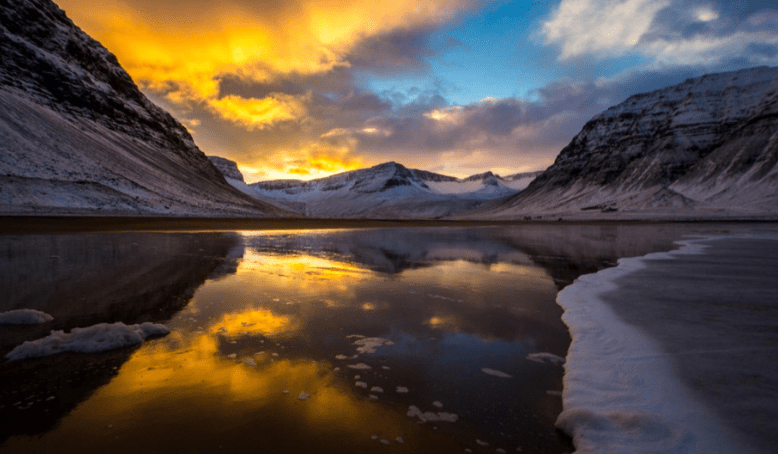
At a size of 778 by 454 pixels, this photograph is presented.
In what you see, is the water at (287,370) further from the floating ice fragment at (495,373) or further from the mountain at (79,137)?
the mountain at (79,137)

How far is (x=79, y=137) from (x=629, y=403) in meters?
93.8

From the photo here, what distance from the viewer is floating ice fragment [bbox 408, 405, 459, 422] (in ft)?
11.8

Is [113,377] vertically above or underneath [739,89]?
underneath

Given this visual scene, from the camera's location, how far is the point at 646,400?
3910 mm

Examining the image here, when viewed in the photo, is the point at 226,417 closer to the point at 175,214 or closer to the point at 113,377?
the point at 113,377

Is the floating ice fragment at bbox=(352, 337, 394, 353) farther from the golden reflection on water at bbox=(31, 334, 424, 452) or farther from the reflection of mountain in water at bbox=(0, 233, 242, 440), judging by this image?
the reflection of mountain in water at bbox=(0, 233, 242, 440)

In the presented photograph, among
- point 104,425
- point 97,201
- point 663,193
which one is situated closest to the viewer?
point 104,425

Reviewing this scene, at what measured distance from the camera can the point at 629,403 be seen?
152 inches

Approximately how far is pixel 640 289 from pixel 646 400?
20.8 ft

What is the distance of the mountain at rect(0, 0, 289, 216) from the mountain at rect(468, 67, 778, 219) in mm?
104774

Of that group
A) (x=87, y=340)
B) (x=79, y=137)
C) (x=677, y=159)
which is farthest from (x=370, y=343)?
(x=677, y=159)

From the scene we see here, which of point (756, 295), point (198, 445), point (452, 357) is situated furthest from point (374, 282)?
point (756, 295)

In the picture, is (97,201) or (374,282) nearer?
(374,282)

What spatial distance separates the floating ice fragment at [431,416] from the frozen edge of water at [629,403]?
1049 millimetres
